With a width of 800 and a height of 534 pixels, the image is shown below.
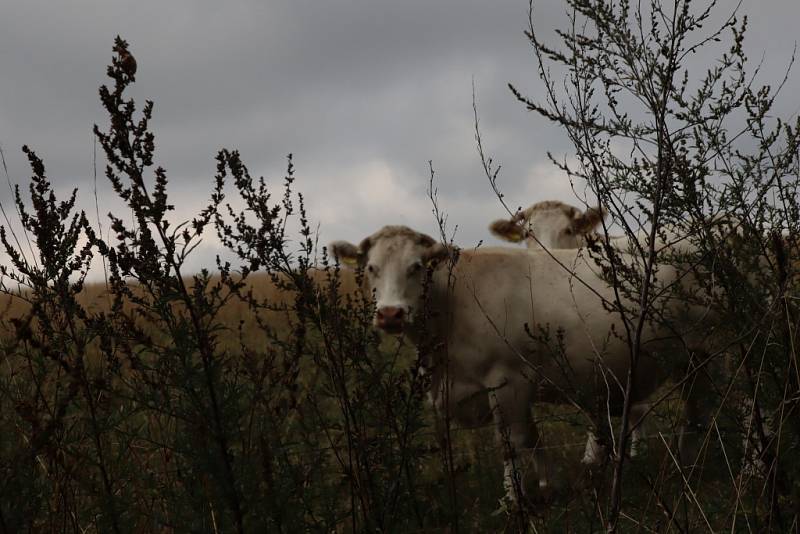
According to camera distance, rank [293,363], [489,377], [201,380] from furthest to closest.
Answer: [489,377] < [293,363] < [201,380]

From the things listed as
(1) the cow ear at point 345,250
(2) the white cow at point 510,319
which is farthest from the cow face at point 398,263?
(1) the cow ear at point 345,250

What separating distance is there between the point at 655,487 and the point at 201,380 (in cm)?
145

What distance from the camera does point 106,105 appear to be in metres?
2.67

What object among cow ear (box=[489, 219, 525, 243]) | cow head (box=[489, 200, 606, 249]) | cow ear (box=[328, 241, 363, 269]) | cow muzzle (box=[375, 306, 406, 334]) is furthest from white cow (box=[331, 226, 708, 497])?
cow ear (box=[489, 219, 525, 243])

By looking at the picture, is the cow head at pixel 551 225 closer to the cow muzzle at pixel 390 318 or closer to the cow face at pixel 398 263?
the cow face at pixel 398 263

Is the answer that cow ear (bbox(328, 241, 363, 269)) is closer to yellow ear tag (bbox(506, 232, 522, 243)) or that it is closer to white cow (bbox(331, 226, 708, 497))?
white cow (bbox(331, 226, 708, 497))

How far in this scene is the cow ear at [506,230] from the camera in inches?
388

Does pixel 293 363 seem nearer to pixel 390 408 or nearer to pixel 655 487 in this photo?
pixel 390 408

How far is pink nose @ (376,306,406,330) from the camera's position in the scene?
589cm

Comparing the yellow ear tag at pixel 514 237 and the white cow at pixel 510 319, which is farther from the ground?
the yellow ear tag at pixel 514 237

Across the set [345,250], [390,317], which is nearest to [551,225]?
[345,250]

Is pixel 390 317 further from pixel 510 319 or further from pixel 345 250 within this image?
pixel 345 250

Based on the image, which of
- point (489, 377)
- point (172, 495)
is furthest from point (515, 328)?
point (172, 495)

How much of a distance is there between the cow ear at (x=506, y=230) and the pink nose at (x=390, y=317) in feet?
13.4
